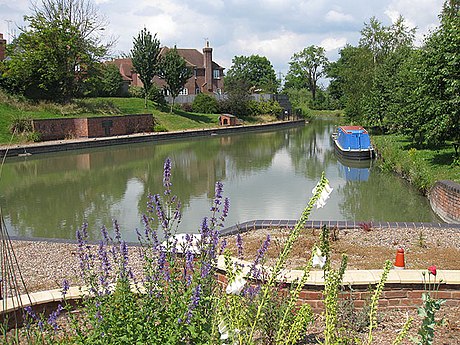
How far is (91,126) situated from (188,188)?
→ 1727cm

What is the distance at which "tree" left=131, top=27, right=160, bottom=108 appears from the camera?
138 ft

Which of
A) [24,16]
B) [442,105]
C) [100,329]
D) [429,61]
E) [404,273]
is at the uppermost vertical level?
[24,16]

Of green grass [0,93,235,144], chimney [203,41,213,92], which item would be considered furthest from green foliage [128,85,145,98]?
chimney [203,41,213,92]

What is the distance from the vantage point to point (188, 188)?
51.6ft

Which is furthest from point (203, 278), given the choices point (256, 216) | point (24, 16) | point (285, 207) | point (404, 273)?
point (24, 16)

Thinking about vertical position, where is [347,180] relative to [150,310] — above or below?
below

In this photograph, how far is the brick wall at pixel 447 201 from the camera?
32.1ft

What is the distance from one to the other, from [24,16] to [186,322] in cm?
3688

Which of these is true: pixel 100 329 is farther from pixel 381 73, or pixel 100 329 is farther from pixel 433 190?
pixel 381 73

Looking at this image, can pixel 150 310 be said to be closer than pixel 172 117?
Yes

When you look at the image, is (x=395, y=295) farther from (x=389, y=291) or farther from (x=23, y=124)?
(x=23, y=124)

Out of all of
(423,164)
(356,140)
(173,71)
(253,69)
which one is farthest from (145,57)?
(253,69)

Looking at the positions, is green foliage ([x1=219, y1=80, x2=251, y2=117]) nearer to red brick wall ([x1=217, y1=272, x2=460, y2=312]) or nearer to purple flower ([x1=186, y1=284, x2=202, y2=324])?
red brick wall ([x1=217, y1=272, x2=460, y2=312])

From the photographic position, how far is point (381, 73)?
29656 millimetres
